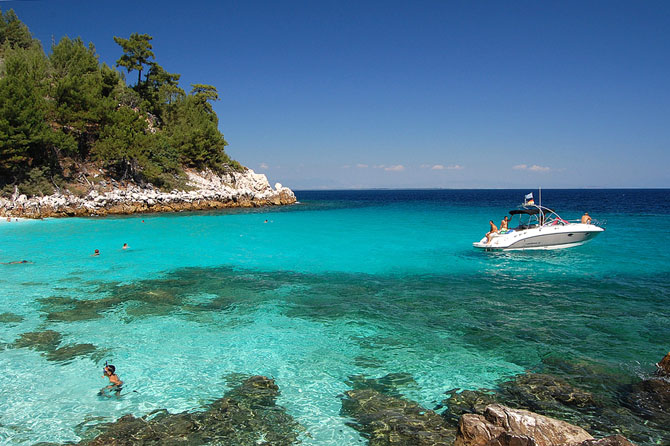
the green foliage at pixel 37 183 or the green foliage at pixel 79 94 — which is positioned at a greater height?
the green foliage at pixel 79 94

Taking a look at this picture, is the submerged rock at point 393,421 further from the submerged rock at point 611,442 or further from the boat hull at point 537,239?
the boat hull at point 537,239

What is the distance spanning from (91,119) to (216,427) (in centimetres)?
5025

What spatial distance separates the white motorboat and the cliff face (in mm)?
41572

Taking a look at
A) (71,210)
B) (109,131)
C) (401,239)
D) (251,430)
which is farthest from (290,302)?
(109,131)

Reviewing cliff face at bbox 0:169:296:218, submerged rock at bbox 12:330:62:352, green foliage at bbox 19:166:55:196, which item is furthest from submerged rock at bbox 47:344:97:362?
green foliage at bbox 19:166:55:196

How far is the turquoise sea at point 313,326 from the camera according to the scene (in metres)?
6.90

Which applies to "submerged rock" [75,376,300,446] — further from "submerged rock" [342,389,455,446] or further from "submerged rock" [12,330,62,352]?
"submerged rock" [12,330,62,352]

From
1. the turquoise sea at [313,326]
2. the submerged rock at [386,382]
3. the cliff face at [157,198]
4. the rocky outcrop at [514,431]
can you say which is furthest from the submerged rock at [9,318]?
the cliff face at [157,198]

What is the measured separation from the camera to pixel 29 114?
39.9 metres

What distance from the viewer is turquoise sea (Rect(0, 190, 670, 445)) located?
6.90m

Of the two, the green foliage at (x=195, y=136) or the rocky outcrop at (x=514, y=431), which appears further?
the green foliage at (x=195, y=136)

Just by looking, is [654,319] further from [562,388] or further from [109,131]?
[109,131]

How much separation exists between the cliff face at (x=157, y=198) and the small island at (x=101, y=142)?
0.12 meters

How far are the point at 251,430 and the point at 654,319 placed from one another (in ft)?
34.7
